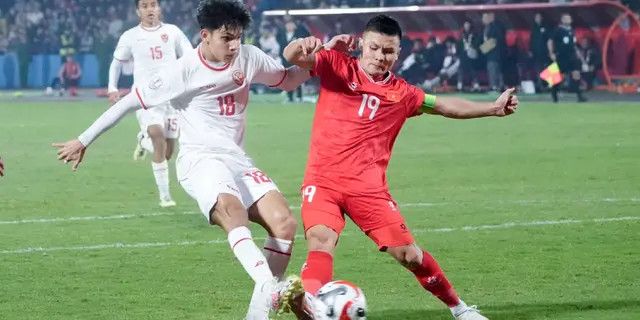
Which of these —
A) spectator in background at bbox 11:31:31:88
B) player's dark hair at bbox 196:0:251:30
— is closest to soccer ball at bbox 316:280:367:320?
player's dark hair at bbox 196:0:251:30

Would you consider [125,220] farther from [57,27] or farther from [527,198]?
[57,27]

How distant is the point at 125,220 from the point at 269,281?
605cm

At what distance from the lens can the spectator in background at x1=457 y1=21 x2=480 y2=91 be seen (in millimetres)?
35406

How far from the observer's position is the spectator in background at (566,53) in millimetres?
33000

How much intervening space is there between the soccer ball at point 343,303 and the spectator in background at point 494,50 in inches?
1099

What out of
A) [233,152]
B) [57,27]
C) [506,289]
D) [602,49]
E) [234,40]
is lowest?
[57,27]

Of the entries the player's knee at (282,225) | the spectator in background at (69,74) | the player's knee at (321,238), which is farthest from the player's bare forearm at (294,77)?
A: the spectator in background at (69,74)

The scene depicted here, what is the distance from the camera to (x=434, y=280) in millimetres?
8102

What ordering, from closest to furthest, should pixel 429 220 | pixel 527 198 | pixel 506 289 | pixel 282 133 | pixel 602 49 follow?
1. pixel 506 289
2. pixel 429 220
3. pixel 527 198
4. pixel 282 133
5. pixel 602 49

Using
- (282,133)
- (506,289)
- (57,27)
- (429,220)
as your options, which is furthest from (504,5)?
(506,289)

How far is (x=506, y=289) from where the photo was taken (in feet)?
30.7

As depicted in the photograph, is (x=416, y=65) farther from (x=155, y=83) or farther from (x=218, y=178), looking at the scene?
(x=218, y=178)

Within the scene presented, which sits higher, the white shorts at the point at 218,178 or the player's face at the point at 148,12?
the white shorts at the point at 218,178

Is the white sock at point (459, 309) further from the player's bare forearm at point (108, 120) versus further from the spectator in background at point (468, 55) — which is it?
the spectator in background at point (468, 55)
